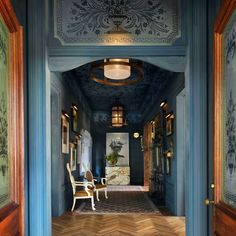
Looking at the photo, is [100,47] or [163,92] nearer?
[100,47]

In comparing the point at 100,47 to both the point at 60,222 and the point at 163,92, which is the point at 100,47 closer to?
the point at 60,222

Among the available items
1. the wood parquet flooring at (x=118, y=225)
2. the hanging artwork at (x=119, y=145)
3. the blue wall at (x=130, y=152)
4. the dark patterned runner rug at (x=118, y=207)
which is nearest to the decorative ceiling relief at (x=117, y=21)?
the wood parquet flooring at (x=118, y=225)

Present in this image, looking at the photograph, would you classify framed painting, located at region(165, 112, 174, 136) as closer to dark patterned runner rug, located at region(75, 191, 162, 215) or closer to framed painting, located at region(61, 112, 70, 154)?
dark patterned runner rug, located at region(75, 191, 162, 215)

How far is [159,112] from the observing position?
10289 millimetres

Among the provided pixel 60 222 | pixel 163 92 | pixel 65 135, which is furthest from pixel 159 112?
pixel 60 222

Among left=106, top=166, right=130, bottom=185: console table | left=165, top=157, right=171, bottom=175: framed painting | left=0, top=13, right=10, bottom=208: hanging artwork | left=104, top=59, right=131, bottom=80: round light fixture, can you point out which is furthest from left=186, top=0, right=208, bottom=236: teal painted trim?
left=106, top=166, right=130, bottom=185: console table

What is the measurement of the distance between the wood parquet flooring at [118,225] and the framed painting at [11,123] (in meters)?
3.51

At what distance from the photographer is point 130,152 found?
18.5 metres

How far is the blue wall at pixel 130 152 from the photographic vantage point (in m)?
18.1

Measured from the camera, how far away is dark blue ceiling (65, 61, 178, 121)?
28.0 feet

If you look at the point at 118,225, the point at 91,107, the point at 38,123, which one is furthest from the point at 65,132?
the point at 91,107

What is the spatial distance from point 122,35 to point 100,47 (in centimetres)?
24

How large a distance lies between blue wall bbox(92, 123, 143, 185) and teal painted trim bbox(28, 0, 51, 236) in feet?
46.9

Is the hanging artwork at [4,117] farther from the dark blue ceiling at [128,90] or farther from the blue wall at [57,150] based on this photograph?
the dark blue ceiling at [128,90]
